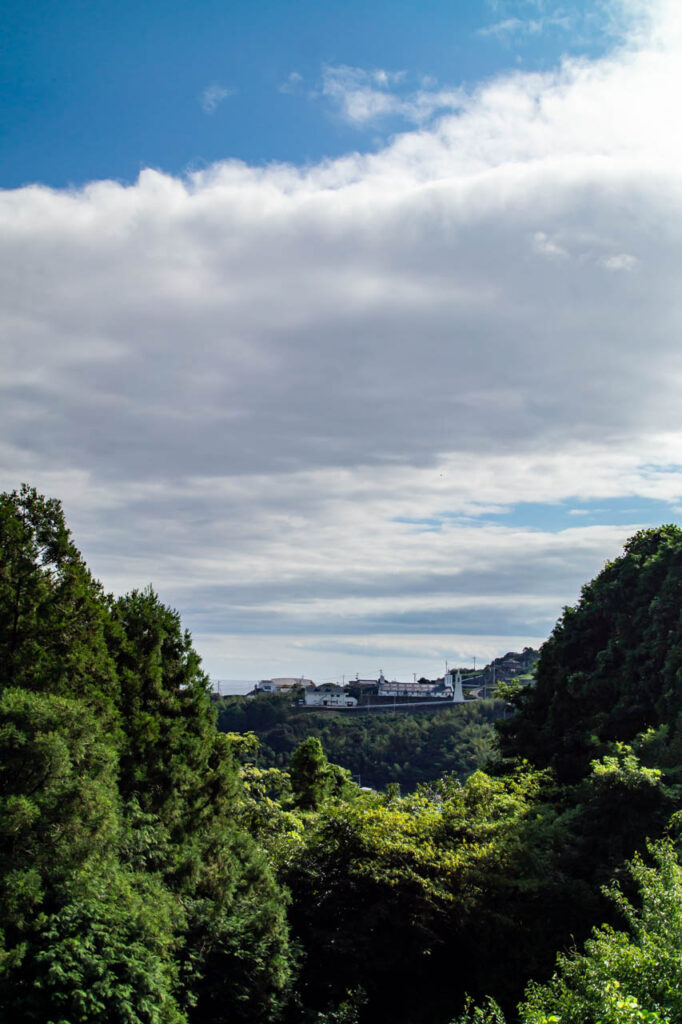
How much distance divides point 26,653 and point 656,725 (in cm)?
1824

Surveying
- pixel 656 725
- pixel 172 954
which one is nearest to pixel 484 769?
pixel 656 725

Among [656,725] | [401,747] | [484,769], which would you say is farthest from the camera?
[401,747]

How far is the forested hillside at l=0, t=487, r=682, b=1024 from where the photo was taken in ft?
42.5

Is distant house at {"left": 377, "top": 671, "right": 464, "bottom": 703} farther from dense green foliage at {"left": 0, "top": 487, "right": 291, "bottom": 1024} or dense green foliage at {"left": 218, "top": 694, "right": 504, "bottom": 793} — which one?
dense green foliage at {"left": 0, "top": 487, "right": 291, "bottom": 1024}

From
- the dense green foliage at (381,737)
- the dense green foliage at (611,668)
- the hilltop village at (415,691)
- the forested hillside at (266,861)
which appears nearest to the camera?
the forested hillside at (266,861)

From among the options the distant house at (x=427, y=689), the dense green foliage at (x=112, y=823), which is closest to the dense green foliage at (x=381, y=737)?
the distant house at (x=427, y=689)

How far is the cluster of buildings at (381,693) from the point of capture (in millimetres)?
109619

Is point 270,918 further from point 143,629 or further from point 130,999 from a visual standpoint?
point 143,629

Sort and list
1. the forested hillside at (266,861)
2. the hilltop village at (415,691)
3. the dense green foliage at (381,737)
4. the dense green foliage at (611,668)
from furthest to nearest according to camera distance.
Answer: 1. the hilltop village at (415,691)
2. the dense green foliage at (381,737)
3. the dense green foliage at (611,668)
4. the forested hillside at (266,861)

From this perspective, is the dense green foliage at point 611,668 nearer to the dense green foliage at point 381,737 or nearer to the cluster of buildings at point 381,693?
the dense green foliage at point 381,737

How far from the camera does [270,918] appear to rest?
18500 millimetres

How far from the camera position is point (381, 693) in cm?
12194

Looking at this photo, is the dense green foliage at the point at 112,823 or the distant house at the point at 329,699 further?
the distant house at the point at 329,699

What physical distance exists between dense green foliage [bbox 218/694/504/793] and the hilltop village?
9434mm
